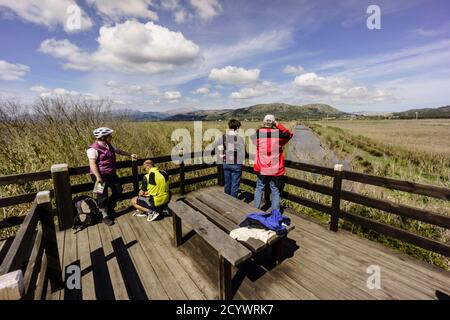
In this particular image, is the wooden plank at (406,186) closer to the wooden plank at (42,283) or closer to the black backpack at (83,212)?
the wooden plank at (42,283)

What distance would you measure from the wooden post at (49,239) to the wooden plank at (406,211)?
4.24 m

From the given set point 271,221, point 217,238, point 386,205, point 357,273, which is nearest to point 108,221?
point 217,238

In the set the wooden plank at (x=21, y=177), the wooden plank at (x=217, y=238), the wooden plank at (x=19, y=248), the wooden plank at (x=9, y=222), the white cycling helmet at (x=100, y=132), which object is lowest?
the wooden plank at (x=9, y=222)

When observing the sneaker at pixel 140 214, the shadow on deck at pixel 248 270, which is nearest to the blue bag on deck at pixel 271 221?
the shadow on deck at pixel 248 270

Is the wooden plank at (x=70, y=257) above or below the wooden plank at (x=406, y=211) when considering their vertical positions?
below

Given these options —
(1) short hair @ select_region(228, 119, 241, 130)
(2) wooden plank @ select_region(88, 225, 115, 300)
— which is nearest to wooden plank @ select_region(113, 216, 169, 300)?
(2) wooden plank @ select_region(88, 225, 115, 300)

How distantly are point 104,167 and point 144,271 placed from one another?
213cm

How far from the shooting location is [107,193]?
421cm

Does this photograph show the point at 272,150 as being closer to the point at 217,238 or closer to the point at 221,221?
the point at 221,221

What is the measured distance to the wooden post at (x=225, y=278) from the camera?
235 centimetres

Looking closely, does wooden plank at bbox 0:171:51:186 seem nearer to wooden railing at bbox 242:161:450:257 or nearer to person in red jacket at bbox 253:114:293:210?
person in red jacket at bbox 253:114:293:210
